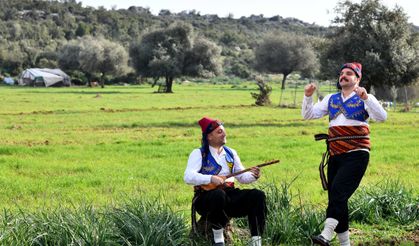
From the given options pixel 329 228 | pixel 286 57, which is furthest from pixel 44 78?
pixel 329 228

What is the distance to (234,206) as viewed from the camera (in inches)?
234

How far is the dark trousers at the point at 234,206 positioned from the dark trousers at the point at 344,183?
762mm

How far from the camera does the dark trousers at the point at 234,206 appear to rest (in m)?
5.85

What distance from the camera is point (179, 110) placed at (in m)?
33.6

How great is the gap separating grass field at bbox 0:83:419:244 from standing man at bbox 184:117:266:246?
53.5 inches

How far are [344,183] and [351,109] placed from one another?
810 mm

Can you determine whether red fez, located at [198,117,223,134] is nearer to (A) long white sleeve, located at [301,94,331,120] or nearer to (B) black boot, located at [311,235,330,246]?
(A) long white sleeve, located at [301,94,331,120]

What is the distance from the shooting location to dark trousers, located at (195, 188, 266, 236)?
585cm

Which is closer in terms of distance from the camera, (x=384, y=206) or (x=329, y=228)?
(x=329, y=228)

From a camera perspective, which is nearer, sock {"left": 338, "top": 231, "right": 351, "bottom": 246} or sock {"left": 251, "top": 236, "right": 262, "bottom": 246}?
sock {"left": 251, "top": 236, "right": 262, "bottom": 246}

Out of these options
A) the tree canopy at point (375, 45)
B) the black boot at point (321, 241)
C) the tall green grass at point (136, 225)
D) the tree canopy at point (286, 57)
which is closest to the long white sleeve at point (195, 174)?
the tall green grass at point (136, 225)

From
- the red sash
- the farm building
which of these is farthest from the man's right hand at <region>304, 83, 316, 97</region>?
the farm building

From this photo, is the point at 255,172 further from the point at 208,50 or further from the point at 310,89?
the point at 208,50

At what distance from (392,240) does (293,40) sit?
75919mm
